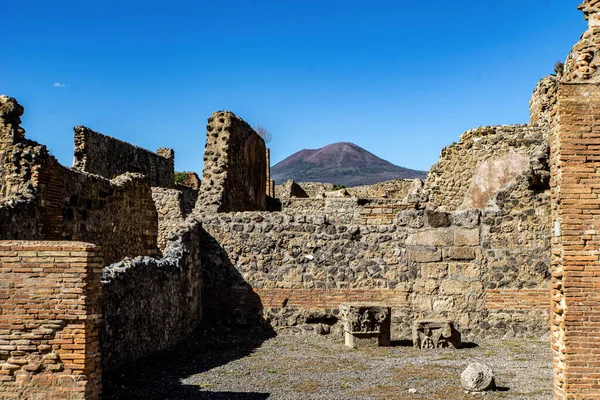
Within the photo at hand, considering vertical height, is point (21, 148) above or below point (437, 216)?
above

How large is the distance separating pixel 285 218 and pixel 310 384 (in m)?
4.58

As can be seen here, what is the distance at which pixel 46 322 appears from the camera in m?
5.79

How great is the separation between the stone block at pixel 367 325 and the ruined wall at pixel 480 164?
4.57m

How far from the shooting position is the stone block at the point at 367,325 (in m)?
10.9

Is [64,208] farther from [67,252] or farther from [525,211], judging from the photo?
[525,211]

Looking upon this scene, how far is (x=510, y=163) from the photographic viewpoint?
48.2ft

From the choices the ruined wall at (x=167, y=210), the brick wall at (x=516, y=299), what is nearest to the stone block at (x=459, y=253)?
the brick wall at (x=516, y=299)

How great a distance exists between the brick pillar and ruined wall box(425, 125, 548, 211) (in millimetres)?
8125

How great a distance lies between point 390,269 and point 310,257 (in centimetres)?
136

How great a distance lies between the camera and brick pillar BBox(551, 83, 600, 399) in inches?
241

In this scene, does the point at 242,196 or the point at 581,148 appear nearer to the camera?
the point at 581,148

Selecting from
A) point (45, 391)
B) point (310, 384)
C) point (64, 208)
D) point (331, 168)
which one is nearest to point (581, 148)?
point (310, 384)

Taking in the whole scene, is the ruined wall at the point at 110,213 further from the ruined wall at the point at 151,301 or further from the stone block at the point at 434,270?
the stone block at the point at 434,270

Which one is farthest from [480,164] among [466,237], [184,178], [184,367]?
[184,178]
